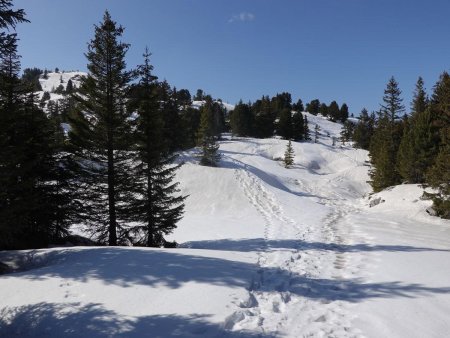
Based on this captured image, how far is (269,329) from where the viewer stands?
613 centimetres

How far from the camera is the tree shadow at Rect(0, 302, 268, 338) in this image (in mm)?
6066

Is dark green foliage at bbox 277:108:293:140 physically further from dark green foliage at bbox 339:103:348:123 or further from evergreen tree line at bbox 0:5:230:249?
evergreen tree line at bbox 0:5:230:249

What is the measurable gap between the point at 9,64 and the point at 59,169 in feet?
19.9

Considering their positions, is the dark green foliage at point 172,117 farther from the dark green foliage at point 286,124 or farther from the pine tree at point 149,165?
the dark green foliage at point 286,124

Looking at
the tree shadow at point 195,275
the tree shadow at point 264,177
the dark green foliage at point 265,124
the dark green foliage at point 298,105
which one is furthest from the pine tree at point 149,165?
the dark green foliage at point 298,105

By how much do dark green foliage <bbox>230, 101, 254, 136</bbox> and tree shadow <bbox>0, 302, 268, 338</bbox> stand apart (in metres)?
84.2

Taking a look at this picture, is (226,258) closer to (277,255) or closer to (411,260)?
(277,255)

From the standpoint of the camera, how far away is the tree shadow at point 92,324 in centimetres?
607

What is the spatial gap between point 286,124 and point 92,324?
88.1m

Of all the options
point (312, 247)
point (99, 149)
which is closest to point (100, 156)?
point (99, 149)

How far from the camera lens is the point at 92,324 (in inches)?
260

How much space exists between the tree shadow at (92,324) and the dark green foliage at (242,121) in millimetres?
84205

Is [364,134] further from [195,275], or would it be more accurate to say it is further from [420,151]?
[195,275]

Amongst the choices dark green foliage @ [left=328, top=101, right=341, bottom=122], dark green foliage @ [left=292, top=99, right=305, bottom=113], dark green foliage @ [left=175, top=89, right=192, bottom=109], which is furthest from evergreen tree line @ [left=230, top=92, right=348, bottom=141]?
dark green foliage @ [left=328, top=101, right=341, bottom=122]
